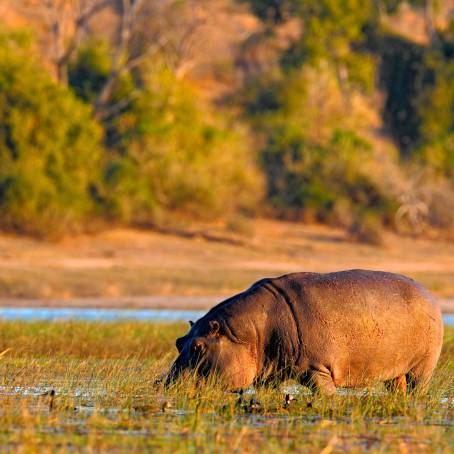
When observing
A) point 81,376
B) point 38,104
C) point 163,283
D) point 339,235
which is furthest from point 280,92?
point 81,376

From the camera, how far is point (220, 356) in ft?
26.5

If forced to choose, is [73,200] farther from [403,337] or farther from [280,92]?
[403,337]

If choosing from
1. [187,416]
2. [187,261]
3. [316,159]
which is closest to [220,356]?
[187,416]

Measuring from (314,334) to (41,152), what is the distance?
17125 mm

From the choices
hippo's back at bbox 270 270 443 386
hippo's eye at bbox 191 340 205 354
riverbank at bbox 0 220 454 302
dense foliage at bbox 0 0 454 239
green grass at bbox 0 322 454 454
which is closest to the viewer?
green grass at bbox 0 322 454 454

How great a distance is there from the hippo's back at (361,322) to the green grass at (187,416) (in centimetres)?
26

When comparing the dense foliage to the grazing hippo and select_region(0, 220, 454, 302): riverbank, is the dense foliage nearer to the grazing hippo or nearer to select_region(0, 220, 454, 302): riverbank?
select_region(0, 220, 454, 302): riverbank

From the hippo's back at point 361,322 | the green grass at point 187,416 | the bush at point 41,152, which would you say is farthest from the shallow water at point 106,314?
the hippo's back at point 361,322

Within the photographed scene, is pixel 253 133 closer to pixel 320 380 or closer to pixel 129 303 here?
pixel 129 303

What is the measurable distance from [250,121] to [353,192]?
4.81m

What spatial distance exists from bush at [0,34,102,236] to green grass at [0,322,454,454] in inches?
507

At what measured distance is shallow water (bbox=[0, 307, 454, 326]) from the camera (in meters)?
16.7

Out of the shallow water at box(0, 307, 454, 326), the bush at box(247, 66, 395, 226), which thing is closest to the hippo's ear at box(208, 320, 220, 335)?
the shallow water at box(0, 307, 454, 326)

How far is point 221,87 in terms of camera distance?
1534 inches
